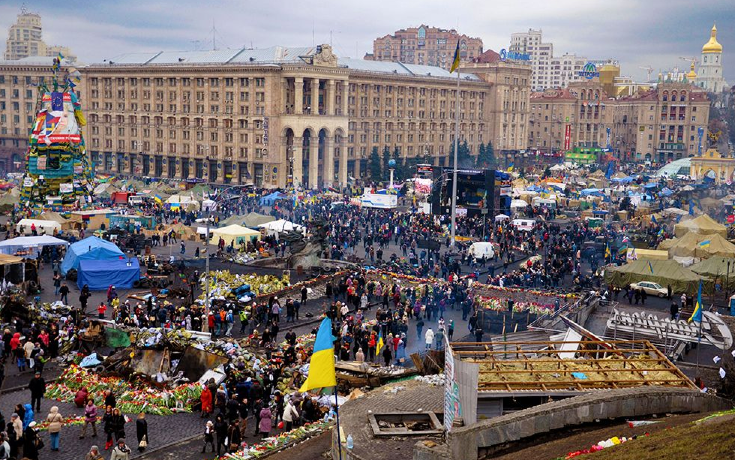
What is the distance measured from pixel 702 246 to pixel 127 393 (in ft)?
105

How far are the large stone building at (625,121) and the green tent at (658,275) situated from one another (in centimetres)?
9661

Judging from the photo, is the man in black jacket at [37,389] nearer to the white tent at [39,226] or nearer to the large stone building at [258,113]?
the white tent at [39,226]

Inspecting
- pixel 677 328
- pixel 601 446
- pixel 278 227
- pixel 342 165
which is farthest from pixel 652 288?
pixel 342 165

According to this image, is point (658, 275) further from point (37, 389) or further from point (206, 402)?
point (37, 389)

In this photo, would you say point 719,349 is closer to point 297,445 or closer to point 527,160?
point 297,445

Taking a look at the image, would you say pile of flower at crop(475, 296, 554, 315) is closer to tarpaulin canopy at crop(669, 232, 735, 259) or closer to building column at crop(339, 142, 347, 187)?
tarpaulin canopy at crop(669, 232, 735, 259)

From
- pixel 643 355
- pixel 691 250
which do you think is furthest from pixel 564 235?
pixel 643 355

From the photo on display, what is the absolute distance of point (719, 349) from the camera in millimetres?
27766

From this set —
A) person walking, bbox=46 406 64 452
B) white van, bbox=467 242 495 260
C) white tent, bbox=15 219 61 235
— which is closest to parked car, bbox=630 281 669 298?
white van, bbox=467 242 495 260

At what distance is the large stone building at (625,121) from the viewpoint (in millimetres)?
131625

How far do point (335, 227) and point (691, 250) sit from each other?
21120 mm

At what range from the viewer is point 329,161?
89062mm

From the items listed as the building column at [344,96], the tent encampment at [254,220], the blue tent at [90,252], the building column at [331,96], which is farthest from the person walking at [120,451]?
the building column at [344,96]

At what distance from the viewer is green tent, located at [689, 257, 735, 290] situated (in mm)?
37500
